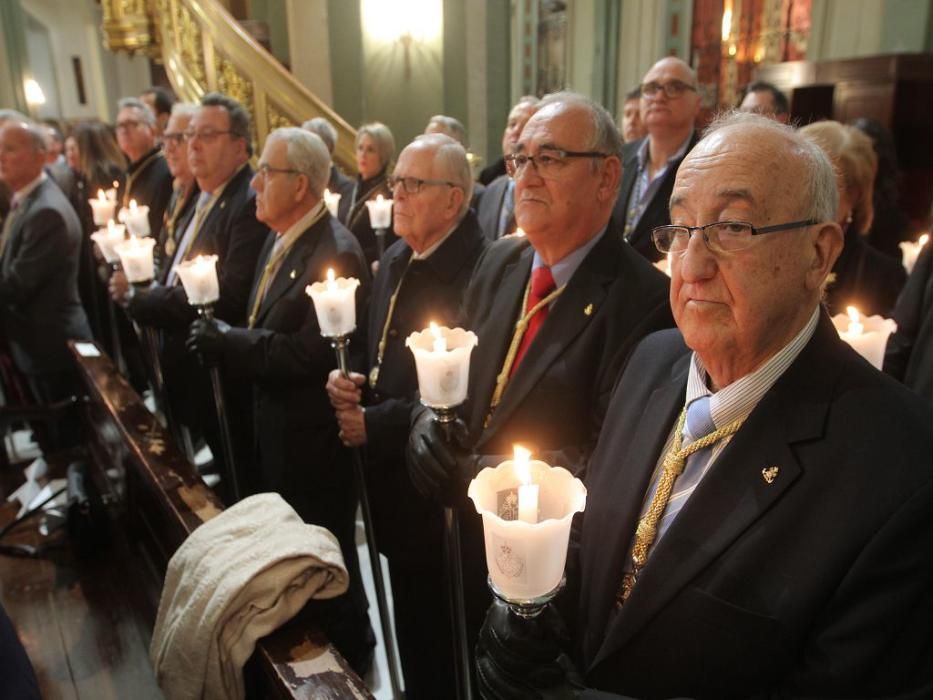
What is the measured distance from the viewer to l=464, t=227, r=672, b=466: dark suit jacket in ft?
5.81

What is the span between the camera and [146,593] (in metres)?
2.48

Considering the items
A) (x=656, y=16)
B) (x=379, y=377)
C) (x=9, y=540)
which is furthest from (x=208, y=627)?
(x=656, y=16)

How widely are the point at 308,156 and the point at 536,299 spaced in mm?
1443

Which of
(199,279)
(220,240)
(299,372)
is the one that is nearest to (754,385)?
(299,372)

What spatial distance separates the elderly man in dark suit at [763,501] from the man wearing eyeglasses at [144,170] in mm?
4438

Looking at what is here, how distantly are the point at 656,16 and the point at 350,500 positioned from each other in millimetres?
7951

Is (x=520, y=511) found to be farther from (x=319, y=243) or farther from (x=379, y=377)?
(x=319, y=243)

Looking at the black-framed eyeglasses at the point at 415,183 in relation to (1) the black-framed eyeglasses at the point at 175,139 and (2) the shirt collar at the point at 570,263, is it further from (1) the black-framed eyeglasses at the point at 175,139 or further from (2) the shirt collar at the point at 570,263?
(1) the black-framed eyeglasses at the point at 175,139

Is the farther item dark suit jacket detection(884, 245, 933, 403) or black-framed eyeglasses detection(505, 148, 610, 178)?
dark suit jacket detection(884, 245, 933, 403)

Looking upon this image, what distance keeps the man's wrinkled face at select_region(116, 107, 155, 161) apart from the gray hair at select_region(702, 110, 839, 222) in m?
4.81

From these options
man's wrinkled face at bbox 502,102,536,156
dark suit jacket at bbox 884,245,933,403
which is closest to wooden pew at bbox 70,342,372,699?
dark suit jacket at bbox 884,245,933,403

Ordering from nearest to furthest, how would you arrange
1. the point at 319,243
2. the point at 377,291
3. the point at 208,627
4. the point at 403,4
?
the point at 208,627
the point at 377,291
the point at 319,243
the point at 403,4

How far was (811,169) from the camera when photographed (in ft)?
3.72

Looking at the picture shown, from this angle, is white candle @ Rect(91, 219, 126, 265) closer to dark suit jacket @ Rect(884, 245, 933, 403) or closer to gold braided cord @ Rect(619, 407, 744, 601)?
gold braided cord @ Rect(619, 407, 744, 601)
